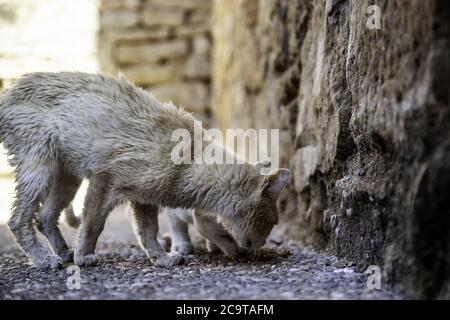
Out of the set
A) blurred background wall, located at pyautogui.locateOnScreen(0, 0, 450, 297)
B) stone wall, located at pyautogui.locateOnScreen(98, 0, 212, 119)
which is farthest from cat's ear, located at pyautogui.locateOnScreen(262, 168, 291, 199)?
stone wall, located at pyautogui.locateOnScreen(98, 0, 212, 119)

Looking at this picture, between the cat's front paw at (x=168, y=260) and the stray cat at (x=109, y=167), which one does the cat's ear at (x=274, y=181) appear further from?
the cat's front paw at (x=168, y=260)

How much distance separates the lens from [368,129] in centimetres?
315

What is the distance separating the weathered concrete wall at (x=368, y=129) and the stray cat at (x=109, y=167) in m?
0.53

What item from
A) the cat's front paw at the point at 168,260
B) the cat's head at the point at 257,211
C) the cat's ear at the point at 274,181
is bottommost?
the cat's front paw at the point at 168,260

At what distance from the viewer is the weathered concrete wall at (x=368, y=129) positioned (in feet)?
8.24

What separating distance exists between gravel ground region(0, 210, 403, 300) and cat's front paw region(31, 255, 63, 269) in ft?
0.17

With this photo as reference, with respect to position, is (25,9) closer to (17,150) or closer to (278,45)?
(278,45)

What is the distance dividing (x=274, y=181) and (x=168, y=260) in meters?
0.88

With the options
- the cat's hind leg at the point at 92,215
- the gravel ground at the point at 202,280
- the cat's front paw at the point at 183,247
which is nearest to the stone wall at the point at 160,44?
the cat's front paw at the point at 183,247

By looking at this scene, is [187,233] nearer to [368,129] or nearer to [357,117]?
[357,117]

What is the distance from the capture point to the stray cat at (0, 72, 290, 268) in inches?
151

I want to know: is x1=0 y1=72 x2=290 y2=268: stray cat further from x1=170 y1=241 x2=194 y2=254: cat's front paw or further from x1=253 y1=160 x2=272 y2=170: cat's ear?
x1=170 y1=241 x2=194 y2=254: cat's front paw

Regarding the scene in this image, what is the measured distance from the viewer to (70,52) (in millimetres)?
10695
